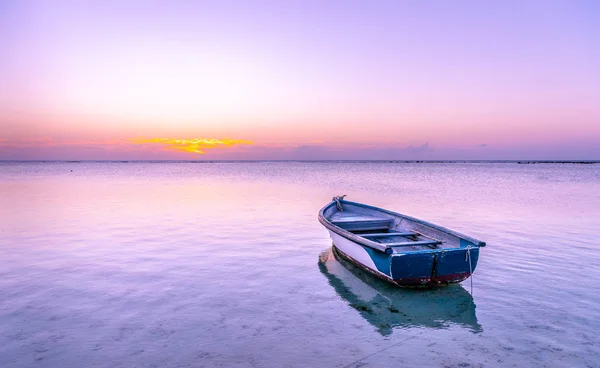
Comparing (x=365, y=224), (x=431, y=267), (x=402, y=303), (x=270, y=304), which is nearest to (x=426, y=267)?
(x=431, y=267)

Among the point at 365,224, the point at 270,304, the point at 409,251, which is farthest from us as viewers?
the point at 365,224

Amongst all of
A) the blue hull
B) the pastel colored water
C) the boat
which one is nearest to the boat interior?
the boat

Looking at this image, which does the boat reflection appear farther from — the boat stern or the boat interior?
the boat interior

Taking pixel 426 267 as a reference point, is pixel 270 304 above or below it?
below

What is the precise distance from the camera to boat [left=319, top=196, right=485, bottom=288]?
8.62 meters

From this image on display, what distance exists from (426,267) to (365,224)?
4.77 metres

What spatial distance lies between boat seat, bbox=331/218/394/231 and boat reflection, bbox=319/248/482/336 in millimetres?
2729

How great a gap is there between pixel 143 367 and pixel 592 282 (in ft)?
34.3

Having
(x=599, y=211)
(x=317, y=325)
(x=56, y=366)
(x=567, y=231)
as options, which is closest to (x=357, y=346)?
(x=317, y=325)

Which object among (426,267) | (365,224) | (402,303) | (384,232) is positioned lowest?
(402,303)

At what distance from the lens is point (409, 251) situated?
29.9ft

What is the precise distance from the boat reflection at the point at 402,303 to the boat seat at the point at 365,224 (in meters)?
2.73

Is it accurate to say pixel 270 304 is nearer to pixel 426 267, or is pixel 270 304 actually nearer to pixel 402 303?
pixel 402 303

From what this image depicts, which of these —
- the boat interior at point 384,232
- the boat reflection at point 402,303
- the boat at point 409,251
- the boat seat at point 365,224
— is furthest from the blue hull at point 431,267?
the boat seat at point 365,224
